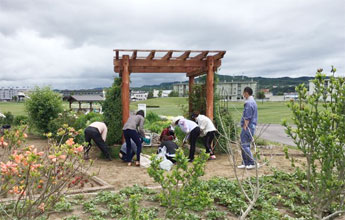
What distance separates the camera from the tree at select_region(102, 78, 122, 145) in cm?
870

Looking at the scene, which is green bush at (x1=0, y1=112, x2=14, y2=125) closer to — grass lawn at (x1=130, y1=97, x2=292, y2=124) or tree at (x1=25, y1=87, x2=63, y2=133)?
tree at (x1=25, y1=87, x2=63, y2=133)

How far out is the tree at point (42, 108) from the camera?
1352 cm

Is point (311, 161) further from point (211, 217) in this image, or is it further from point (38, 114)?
point (38, 114)

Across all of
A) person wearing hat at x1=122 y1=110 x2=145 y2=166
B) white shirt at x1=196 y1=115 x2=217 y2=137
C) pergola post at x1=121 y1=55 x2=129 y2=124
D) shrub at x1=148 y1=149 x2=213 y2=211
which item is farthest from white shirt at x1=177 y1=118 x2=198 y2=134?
shrub at x1=148 y1=149 x2=213 y2=211

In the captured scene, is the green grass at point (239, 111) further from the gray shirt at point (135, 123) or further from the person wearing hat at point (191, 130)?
the gray shirt at point (135, 123)

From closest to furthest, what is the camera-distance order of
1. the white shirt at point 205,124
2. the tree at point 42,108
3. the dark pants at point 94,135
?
the dark pants at point 94,135 < the white shirt at point 205,124 < the tree at point 42,108

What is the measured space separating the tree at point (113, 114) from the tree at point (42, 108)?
586 centimetres

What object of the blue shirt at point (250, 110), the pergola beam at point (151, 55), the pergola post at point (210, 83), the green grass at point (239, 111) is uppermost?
the pergola beam at point (151, 55)

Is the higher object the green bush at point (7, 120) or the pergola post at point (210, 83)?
the pergola post at point (210, 83)

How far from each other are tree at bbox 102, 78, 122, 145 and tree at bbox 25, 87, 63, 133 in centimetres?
586

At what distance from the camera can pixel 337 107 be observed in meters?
2.58

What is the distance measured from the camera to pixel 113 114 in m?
8.72

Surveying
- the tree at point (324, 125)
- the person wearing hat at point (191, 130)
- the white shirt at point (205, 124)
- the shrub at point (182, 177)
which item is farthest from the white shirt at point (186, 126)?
the tree at point (324, 125)

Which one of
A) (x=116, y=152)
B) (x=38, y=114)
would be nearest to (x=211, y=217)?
(x=116, y=152)
